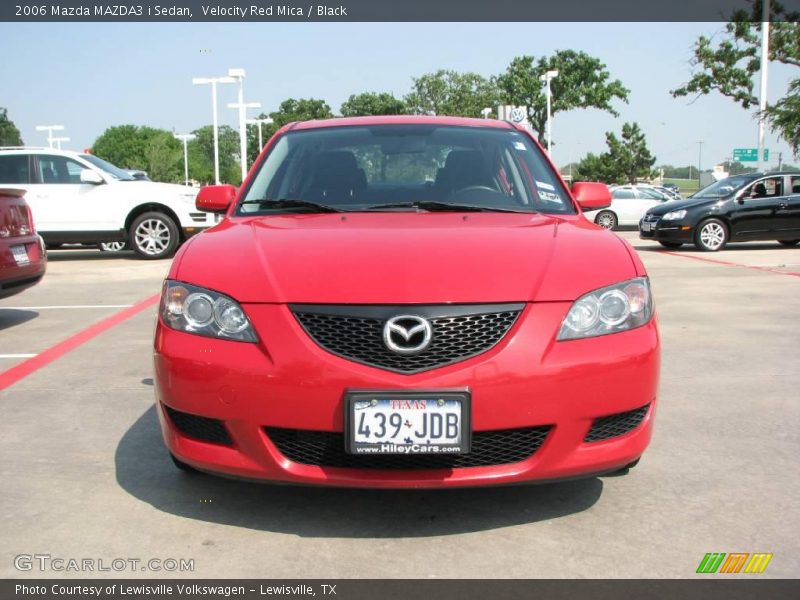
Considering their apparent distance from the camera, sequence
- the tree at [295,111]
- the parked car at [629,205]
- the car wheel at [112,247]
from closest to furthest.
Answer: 1. the car wheel at [112,247]
2. the parked car at [629,205]
3. the tree at [295,111]

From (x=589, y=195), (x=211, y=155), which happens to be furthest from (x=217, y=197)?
(x=211, y=155)

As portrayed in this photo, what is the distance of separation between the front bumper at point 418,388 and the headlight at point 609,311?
0.03 m

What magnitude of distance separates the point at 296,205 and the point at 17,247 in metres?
4.34

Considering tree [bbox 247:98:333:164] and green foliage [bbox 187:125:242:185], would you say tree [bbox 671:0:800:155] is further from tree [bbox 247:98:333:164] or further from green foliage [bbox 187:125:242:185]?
green foliage [bbox 187:125:242:185]

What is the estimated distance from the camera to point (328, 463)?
2691 mm

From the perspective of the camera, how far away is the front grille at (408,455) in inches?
105

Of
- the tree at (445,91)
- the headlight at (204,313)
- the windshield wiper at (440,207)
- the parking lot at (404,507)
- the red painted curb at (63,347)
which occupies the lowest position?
the parking lot at (404,507)

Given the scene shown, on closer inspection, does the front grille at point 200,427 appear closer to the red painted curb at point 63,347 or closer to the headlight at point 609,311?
the headlight at point 609,311

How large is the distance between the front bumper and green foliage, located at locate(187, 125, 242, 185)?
4329 inches

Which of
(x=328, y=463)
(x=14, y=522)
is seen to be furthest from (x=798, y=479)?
(x=14, y=522)

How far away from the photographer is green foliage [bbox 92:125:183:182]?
3322 inches

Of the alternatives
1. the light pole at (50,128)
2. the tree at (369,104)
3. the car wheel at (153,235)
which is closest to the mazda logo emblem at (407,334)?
the car wheel at (153,235)

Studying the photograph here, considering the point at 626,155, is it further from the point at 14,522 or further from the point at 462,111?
the point at 14,522

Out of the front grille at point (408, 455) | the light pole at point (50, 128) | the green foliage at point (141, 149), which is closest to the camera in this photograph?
the front grille at point (408, 455)
